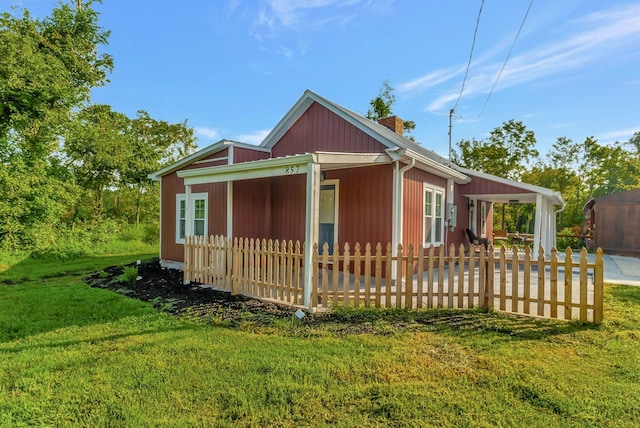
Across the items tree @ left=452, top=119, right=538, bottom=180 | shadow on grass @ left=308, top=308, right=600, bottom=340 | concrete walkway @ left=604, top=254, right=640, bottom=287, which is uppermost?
tree @ left=452, top=119, right=538, bottom=180

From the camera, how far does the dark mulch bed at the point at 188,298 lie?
17.7 ft

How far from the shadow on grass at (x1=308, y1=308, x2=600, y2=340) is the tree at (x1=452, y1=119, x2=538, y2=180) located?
983 inches

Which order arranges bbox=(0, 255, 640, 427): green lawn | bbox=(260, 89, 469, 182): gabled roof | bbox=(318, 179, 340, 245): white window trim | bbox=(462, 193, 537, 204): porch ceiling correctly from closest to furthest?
bbox=(0, 255, 640, 427): green lawn → bbox=(260, 89, 469, 182): gabled roof → bbox=(318, 179, 340, 245): white window trim → bbox=(462, 193, 537, 204): porch ceiling

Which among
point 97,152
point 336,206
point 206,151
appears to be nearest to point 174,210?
point 206,151

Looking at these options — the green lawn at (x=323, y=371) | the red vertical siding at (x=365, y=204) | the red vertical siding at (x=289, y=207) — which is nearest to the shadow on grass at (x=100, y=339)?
the green lawn at (x=323, y=371)

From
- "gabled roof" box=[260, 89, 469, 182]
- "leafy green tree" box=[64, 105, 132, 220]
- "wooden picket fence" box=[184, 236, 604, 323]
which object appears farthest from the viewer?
"leafy green tree" box=[64, 105, 132, 220]

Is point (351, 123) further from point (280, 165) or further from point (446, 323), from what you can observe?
point (446, 323)

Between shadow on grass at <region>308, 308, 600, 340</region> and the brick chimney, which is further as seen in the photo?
the brick chimney

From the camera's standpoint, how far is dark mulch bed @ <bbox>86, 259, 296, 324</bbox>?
17.7 feet

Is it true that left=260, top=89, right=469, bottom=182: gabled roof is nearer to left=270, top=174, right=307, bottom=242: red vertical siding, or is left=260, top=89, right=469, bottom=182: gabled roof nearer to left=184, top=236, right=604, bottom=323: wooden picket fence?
left=270, top=174, right=307, bottom=242: red vertical siding

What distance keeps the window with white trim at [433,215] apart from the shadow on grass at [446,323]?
434 centimetres

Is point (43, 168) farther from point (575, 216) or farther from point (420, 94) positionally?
point (575, 216)

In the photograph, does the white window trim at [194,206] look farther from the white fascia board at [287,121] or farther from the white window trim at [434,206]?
the white window trim at [434,206]

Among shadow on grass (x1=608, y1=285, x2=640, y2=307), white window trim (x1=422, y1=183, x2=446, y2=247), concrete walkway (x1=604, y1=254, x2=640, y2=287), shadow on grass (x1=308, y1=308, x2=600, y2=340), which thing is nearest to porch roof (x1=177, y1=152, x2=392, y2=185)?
white window trim (x1=422, y1=183, x2=446, y2=247)
